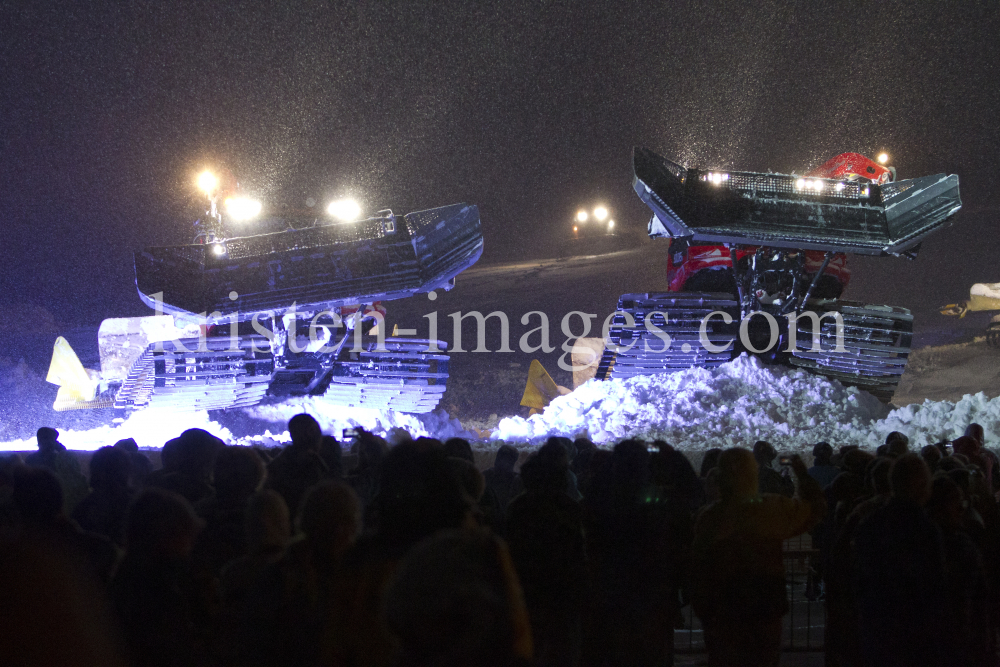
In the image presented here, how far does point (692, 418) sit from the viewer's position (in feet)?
29.3

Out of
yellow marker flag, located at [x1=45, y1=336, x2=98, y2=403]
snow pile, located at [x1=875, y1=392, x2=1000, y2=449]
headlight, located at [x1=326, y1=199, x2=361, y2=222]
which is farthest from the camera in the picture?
yellow marker flag, located at [x1=45, y1=336, x2=98, y2=403]

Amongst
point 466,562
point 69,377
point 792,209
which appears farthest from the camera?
point 69,377

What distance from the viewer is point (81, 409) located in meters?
15.1

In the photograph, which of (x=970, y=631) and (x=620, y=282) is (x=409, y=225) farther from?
(x=620, y=282)

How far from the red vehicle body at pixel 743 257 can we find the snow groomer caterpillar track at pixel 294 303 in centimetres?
319

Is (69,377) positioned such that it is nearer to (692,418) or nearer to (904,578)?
(692,418)

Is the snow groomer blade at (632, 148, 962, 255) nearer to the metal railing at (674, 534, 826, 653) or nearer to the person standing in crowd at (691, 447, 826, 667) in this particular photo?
the metal railing at (674, 534, 826, 653)

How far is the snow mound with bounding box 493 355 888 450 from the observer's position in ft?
28.3

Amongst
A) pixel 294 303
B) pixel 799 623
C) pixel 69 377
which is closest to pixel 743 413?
pixel 799 623

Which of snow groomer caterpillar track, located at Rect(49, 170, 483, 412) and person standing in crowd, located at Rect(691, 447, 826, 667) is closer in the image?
person standing in crowd, located at Rect(691, 447, 826, 667)

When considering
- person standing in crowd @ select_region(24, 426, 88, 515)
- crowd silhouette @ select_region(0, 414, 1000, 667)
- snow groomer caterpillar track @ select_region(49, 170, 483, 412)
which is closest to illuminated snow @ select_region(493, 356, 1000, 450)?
snow groomer caterpillar track @ select_region(49, 170, 483, 412)

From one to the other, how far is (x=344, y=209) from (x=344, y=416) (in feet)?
8.64

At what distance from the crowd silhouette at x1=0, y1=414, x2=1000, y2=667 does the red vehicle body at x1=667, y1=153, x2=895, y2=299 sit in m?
6.46

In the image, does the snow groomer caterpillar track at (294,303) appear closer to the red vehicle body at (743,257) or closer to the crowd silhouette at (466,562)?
the red vehicle body at (743,257)
